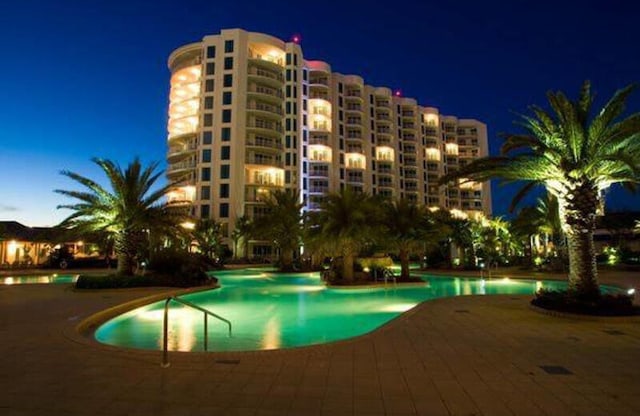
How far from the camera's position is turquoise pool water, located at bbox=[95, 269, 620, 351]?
32.4 ft

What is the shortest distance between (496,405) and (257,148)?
57.4 meters

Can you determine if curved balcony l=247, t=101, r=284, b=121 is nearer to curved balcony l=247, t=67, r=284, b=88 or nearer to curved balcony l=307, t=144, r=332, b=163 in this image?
curved balcony l=247, t=67, r=284, b=88

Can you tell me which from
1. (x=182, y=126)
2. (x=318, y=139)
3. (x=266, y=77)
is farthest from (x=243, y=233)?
(x=318, y=139)

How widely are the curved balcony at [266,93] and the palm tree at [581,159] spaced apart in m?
52.5

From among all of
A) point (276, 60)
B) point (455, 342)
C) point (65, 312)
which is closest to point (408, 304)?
point (455, 342)

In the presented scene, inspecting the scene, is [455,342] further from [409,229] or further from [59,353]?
[409,229]

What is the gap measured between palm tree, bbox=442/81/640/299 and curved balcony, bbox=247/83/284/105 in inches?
2068

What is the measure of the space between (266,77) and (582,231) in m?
56.4

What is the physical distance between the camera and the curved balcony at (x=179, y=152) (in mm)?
60406

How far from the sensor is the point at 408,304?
16297 mm

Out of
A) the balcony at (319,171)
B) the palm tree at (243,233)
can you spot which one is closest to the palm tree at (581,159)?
the palm tree at (243,233)

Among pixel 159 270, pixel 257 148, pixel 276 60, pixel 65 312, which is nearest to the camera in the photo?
pixel 65 312

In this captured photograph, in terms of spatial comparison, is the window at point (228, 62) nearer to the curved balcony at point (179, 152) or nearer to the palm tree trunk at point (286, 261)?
the curved balcony at point (179, 152)

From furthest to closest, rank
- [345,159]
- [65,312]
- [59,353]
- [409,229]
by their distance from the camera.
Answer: [345,159]
[409,229]
[65,312]
[59,353]
